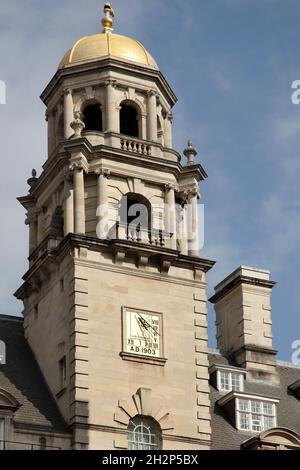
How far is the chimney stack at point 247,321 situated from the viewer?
7200 cm

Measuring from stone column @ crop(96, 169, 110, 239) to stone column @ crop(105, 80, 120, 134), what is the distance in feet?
8.26

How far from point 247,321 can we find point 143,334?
1074cm

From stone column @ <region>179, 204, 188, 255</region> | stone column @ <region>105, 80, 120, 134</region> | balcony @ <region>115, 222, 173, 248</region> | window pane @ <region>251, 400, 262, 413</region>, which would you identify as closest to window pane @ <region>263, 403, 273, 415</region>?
window pane @ <region>251, 400, 262, 413</region>

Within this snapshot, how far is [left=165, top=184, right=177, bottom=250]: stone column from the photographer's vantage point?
67062 mm

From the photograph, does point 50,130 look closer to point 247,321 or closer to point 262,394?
point 247,321

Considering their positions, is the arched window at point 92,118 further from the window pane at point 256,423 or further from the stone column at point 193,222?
the window pane at point 256,423

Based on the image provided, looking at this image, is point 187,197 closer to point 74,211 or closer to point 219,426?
point 74,211

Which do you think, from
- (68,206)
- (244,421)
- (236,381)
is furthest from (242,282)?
(68,206)

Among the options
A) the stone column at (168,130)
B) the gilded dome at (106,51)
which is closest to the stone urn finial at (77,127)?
the gilded dome at (106,51)

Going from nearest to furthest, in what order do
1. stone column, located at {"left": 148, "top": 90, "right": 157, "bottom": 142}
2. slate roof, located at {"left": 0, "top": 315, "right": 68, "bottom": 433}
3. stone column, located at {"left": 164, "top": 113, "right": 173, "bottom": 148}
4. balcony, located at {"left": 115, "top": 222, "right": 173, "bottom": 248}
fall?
slate roof, located at {"left": 0, "top": 315, "right": 68, "bottom": 433} < balcony, located at {"left": 115, "top": 222, "right": 173, "bottom": 248} < stone column, located at {"left": 148, "top": 90, "right": 157, "bottom": 142} < stone column, located at {"left": 164, "top": 113, "right": 173, "bottom": 148}

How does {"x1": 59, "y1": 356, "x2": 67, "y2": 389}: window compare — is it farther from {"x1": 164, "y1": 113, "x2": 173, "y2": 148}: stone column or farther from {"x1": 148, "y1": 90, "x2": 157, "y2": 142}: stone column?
{"x1": 164, "y1": 113, "x2": 173, "y2": 148}: stone column

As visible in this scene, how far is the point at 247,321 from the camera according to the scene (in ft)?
240
